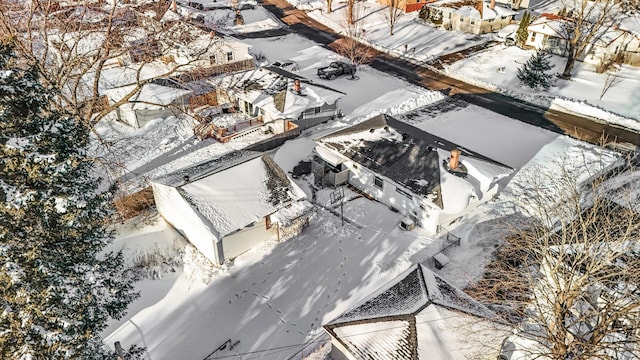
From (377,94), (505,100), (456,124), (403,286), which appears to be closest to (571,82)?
(505,100)

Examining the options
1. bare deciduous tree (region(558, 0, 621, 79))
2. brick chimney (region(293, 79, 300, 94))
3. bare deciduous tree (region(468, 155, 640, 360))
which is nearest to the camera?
bare deciduous tree (region(468, 155, 640, 360))

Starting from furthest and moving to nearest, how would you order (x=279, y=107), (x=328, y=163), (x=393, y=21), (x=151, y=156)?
(x=393, y=21)
(x=279, y=107)
(x=151, y=156)
(x=328, y=163)

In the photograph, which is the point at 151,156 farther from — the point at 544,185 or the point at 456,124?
the point at 544,185

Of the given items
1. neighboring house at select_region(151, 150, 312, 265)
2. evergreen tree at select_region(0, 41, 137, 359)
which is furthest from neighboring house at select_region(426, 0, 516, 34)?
evergreen tree at select_region(0, 41, 137, 359)

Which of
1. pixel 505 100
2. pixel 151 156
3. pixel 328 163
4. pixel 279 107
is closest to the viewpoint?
pixel 328 163

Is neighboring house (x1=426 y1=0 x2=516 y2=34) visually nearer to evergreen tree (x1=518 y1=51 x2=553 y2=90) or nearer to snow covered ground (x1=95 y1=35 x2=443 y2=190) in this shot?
evergreen tree (x1=518 y1=51 x2=553 y2=90)

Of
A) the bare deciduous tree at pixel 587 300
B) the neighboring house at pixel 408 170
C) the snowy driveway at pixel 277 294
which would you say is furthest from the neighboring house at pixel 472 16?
the bare deciduous tree at pixel 587 300

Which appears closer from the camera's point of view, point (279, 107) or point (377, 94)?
point (279, 107)
